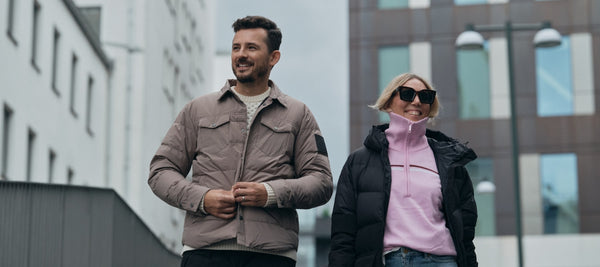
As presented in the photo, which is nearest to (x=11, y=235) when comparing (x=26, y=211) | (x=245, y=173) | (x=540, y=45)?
(x=26, y=211)

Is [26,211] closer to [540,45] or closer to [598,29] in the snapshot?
[540,45]

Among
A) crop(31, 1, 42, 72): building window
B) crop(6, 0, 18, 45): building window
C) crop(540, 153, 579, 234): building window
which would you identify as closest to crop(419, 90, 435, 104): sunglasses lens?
crop(6, 0, 18, 45): building window

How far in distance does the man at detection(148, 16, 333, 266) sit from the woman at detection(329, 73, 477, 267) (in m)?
0.40

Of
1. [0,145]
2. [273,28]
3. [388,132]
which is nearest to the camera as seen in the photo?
[273,28]

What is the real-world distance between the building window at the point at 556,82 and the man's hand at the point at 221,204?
3209cm

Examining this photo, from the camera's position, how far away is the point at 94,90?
36594 mm

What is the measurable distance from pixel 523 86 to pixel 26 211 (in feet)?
99.8

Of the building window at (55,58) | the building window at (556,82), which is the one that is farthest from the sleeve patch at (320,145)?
the building window at (556,82)

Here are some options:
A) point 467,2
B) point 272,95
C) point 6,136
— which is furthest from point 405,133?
point 467,2

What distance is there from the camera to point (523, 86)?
36.9 metres

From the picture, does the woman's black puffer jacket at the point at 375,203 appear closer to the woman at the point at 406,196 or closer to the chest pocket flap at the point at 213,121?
the woman at the point at 406,196

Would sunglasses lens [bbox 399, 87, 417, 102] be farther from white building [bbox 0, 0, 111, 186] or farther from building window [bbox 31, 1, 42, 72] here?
building window [bbox 31, 1, 42, 72]

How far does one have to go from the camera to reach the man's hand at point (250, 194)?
206 inches

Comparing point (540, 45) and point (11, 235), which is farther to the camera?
point (540, 45)
